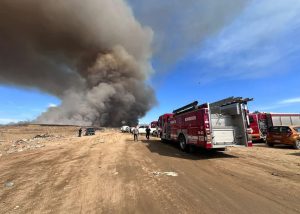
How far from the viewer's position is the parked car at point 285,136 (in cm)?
1602

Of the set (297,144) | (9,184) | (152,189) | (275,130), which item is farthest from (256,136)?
(9,184)

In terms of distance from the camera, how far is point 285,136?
16.5 metres

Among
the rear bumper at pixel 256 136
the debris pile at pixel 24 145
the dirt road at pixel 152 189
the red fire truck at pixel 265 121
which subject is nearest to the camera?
the dirt road at pixel 152 189

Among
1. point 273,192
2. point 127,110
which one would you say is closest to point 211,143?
point 273,192

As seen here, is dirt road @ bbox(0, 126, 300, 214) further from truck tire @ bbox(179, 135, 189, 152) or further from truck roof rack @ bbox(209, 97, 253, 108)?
truck tire @ bbox(179, 135, 189, 152)

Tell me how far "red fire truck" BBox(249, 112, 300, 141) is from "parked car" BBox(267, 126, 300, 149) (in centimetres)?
271

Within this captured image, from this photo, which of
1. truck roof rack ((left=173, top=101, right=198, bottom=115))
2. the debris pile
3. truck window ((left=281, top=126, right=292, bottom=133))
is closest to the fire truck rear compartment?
truck roof rack ((left=173, top=101, right=198, bottom=115))

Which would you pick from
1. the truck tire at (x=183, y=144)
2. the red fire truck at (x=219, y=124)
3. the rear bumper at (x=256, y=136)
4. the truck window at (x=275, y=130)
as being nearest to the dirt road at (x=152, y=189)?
the red fire truck at (x=219, y=124)

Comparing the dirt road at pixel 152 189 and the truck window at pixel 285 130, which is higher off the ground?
the truck window at pixel 285 130

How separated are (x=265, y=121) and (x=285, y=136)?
22.2 ft

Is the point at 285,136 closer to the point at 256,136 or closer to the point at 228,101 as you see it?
the point at 256,136

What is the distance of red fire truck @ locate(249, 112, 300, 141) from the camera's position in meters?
21.1

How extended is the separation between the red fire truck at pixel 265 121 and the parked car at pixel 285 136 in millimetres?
2709

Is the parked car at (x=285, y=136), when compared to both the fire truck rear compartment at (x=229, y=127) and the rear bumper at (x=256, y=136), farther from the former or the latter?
the fire truck rear compartment at (x=229, y=127)
